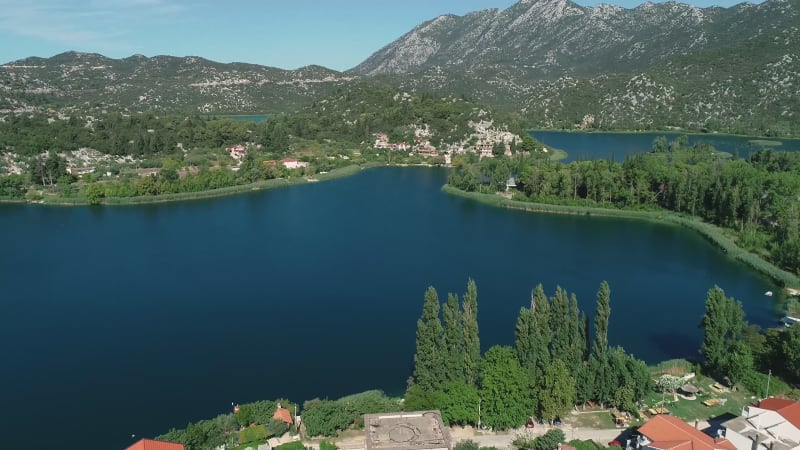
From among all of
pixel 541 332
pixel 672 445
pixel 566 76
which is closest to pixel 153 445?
pixel 541 332

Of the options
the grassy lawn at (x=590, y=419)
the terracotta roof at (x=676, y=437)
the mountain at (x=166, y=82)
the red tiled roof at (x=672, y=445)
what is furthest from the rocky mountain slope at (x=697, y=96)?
the red tiled roof at (x=672, y=445)

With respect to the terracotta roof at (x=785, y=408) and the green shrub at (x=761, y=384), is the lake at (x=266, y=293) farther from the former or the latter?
the terracotta roof at (x=785, y=408)

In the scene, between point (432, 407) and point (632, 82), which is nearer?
point (432, 407)

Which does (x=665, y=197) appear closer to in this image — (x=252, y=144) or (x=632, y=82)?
(x=252, y=144)

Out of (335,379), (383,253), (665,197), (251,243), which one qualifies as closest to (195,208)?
(251,243)

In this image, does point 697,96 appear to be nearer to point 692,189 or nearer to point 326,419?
point 692,189

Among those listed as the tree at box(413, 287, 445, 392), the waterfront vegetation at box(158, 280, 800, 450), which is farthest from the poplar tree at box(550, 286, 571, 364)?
the tree at box(413, 287, 445, 392)

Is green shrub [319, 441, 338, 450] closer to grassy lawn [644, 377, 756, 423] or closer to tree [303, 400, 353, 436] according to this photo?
tree [303, 400, 353, 436]
